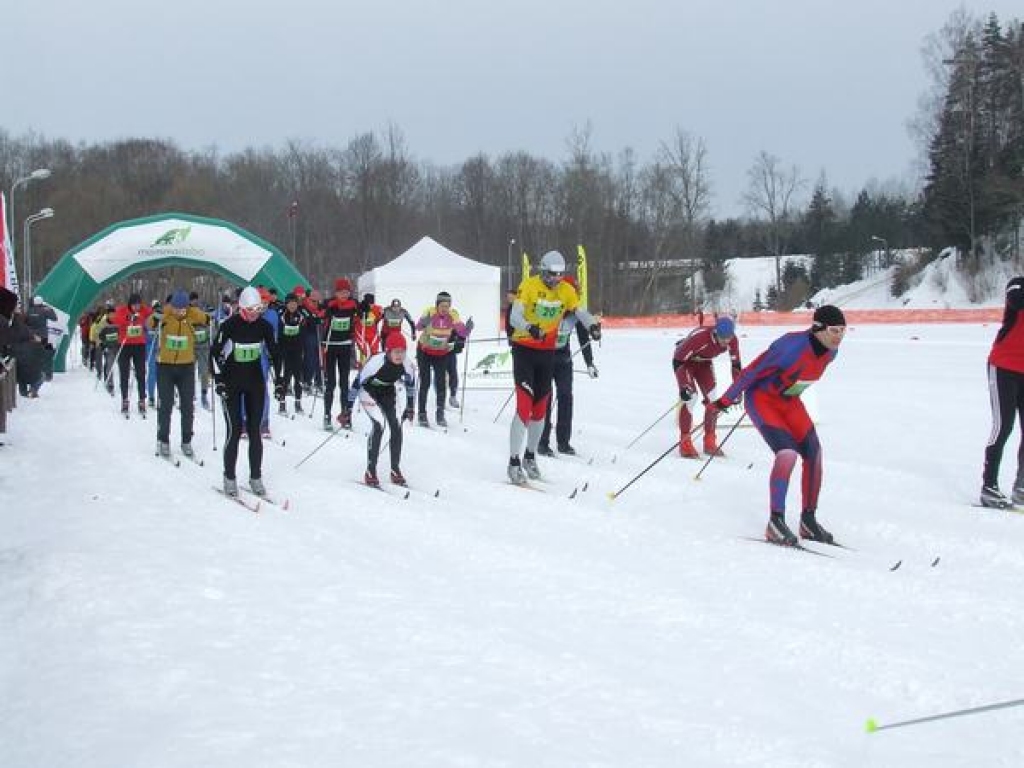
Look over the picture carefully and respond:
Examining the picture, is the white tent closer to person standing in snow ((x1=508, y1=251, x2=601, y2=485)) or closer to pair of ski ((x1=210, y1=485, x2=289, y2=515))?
person standing in snow ((x1=508, y1=251, x2=601, y2=485))

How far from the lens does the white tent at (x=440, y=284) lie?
93.8ft

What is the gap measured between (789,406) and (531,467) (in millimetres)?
2853

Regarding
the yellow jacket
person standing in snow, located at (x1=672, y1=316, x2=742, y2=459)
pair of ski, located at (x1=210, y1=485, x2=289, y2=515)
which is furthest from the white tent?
pair of ski, located at (x1=210, y1=485, x2=289, y2=515)

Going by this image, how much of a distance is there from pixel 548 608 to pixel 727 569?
142 centimetres

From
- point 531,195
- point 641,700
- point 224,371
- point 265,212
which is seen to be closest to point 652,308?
point 531,195

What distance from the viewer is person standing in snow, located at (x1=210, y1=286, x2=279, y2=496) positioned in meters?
8.16

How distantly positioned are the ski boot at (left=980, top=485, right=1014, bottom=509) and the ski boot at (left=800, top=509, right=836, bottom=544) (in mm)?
1834

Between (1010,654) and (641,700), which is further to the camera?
(1010,654)

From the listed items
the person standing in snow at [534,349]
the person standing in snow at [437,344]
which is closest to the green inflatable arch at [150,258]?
the person standing in snow at [437,344]

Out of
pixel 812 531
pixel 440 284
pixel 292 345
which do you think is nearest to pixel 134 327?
pixel 292 345

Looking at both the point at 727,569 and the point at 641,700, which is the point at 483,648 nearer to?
the point at 641,700

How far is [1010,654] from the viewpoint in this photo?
4402mm

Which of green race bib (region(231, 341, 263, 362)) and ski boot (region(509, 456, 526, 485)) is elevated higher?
green race bib (region(231, 341, 263, 362))

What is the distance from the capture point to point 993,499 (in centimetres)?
770
